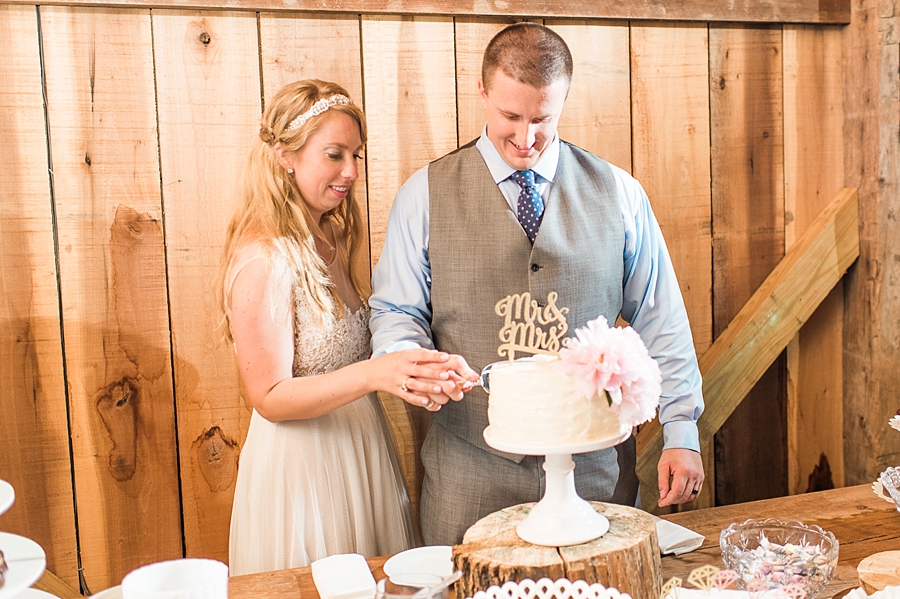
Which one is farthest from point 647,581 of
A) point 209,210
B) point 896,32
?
point 896,32

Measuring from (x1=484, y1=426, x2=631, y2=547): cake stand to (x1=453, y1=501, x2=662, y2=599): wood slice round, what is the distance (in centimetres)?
1

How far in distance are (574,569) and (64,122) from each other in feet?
5.46

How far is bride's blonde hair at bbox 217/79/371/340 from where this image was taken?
1.85 m

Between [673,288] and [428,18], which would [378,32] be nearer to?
[428,18]

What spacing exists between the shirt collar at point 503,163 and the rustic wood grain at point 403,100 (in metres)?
0.41

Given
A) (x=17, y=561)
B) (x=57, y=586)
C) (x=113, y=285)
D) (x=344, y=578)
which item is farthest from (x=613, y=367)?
(x=57, y=586)

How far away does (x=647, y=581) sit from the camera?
3.99 ft

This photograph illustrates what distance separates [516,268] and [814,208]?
4.36 feet

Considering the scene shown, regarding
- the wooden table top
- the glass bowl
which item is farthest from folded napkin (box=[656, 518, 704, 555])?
the glass bowl

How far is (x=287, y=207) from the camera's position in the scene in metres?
1.91

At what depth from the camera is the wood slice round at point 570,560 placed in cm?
116

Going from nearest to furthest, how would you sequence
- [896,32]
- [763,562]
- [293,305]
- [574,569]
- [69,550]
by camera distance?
[574,569] < [763,562] < [293,305] < [69,550] < [896,32]

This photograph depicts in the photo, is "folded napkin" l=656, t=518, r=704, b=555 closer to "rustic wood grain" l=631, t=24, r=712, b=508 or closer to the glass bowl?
the glass bowl

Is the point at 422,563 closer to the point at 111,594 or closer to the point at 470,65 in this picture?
the point at 111,594
